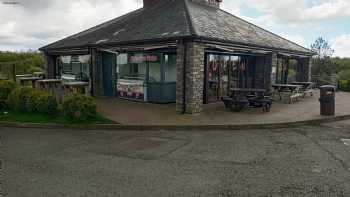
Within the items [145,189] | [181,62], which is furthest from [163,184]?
[181,62]

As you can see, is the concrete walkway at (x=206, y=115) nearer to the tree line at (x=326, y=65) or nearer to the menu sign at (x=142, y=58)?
the menu sign at (x=142, y=58)

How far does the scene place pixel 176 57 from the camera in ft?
39.0

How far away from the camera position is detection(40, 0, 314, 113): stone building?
32.4 ft

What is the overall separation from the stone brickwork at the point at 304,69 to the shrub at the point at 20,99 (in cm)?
1635

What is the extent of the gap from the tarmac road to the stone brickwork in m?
11.2

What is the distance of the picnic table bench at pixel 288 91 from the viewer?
13466 millimetres

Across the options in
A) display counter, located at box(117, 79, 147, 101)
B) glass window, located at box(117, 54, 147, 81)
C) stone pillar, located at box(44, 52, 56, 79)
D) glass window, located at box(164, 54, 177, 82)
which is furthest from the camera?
stone pillar, located at box(44, 52, 56, 79)

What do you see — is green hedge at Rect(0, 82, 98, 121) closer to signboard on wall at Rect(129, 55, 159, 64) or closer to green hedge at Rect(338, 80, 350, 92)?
signboard on wall at Rect(129, 55, 159, 64)

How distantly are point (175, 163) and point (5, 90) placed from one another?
934 centimetres

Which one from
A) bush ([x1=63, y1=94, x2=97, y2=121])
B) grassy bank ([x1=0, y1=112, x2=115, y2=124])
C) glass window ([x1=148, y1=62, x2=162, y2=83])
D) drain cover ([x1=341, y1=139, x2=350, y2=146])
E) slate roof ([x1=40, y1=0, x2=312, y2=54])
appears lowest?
drain cover ([x1=341, y1=139, x2=350, y2=146])

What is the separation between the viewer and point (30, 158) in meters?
5.57

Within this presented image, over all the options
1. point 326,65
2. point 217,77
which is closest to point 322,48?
point 326,65

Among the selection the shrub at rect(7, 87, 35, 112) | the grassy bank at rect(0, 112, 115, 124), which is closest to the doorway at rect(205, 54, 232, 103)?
the grassy bank at rect(0, 112, 115, 124)

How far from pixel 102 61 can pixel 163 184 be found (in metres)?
11.4
